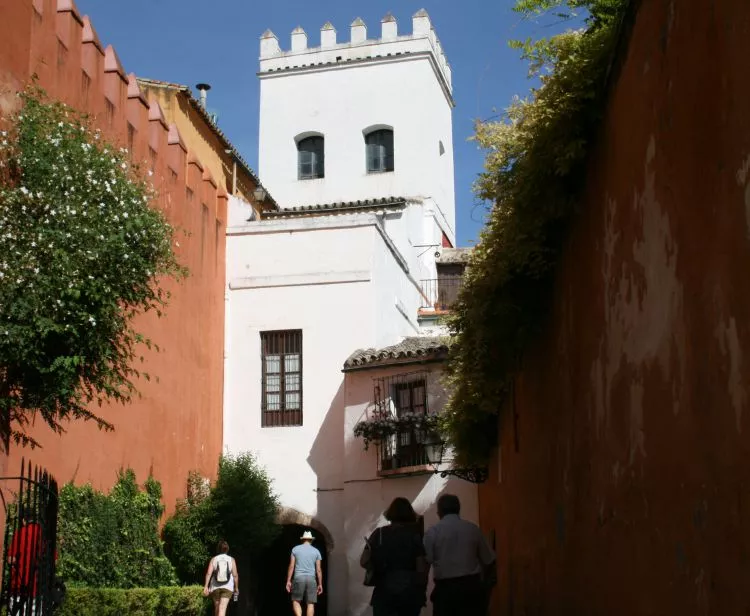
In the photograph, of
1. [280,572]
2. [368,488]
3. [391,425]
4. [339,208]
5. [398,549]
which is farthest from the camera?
[339,208]

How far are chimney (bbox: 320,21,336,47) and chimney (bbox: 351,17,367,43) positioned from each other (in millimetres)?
822

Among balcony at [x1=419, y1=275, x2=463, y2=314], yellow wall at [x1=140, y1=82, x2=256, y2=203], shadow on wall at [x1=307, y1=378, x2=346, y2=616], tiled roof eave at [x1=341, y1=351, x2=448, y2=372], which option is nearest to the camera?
tiled roof eave at [x1=341, y1=351, x2=448, y2=372]

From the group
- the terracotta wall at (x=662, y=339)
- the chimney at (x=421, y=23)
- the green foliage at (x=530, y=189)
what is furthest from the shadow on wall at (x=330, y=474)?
the chimney at (x=421, y=23)

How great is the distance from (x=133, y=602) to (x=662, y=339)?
11812 millimetres

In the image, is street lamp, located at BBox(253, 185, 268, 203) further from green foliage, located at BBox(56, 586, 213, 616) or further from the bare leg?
green foliage, located at BBox(56, 586, 213, 616)

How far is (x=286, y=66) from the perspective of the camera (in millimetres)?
41281

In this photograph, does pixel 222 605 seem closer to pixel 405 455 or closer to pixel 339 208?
pixel 405 455

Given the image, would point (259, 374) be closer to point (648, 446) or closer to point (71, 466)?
point (71, 466)

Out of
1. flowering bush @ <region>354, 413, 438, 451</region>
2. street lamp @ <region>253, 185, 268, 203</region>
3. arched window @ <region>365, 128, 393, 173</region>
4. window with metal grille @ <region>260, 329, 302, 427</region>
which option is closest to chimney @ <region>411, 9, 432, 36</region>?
arched window @ <region>365, 128, 393, 173</region>

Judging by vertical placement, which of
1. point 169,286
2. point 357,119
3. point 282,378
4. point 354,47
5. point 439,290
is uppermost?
point 354,47

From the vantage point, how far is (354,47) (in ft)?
132

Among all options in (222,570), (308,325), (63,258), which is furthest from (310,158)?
(63,258)

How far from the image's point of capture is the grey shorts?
690 inches

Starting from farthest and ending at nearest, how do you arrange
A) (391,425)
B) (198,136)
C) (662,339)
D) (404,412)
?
(198,136) < (404,412) < (391,425) < (662,339)
